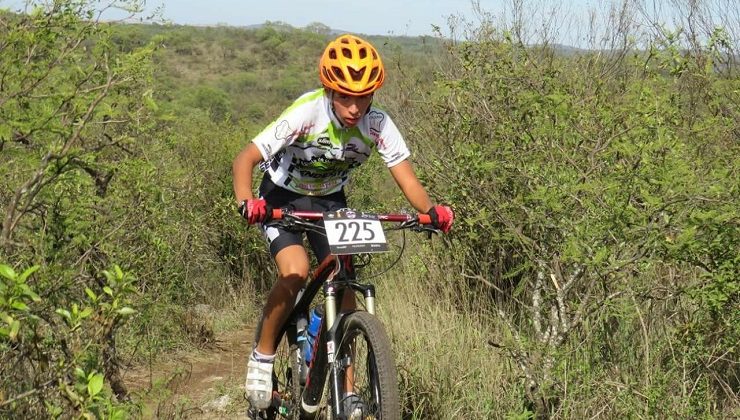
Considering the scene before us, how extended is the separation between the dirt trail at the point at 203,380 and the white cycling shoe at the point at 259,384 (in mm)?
307

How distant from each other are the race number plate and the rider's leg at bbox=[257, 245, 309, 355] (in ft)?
1.57

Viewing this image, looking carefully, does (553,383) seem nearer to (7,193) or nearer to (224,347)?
(7,193)

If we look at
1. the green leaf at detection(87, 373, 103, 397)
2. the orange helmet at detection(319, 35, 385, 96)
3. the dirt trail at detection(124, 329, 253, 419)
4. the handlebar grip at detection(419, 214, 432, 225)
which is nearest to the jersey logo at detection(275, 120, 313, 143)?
the orange helmet at detection(319, 35, 385, 96)

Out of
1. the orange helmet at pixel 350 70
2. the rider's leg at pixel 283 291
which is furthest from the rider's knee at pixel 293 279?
the orange helmet at pixel 350 70

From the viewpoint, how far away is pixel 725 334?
442 cm

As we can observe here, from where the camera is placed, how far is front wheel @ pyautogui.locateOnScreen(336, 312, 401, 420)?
11.8 ft

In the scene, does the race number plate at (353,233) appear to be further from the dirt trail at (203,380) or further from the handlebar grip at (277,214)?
the dirt trail at (203,380)

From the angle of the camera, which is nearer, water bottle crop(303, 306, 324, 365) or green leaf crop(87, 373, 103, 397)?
green leaf crop(87, 373, 103, 397)

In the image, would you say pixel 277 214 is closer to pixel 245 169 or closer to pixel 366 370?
pixel 245 169

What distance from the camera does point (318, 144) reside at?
4.38 metres

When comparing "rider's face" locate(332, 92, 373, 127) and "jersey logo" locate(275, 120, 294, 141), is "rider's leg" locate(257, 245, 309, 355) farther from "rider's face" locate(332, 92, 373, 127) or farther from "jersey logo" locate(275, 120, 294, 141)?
"rider's face" locate(332, 92, 373, 127)

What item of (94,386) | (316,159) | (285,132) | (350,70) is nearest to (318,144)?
(316,159)

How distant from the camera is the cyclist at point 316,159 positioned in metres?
4.17

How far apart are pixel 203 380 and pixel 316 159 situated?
8.93 feet
